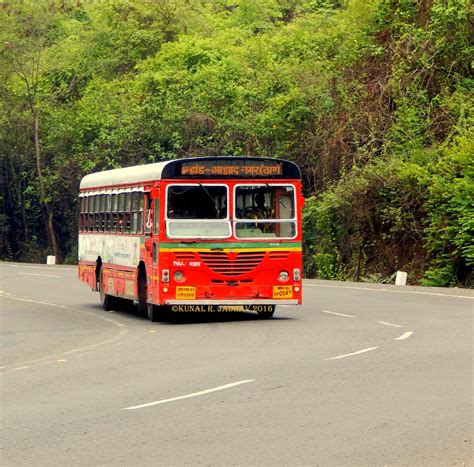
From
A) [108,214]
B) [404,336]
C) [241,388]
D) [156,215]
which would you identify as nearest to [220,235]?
[156,215]

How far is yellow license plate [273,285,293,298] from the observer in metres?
23.5

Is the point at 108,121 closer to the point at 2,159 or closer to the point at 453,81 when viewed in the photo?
the point at 2,159

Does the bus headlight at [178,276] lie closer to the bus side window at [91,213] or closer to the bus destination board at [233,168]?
the bus destination board at [233,168]

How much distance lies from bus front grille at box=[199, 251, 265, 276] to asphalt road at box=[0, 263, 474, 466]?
0.93m

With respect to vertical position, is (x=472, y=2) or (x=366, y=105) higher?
(x=472, y=2)

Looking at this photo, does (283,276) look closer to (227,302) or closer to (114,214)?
(227,302)

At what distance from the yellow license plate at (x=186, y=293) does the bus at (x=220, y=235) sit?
0.02m

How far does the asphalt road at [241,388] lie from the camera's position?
975cm

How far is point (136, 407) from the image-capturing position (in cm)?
1221

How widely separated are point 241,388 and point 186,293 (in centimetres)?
951

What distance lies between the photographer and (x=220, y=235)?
23375mm

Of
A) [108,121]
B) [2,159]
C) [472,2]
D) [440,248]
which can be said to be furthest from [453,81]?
[2,159]

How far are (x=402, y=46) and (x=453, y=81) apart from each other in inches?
103

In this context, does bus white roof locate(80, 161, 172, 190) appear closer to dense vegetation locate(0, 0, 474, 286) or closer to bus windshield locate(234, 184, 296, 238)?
bus windshield locate(234, 184, 296, 238)
